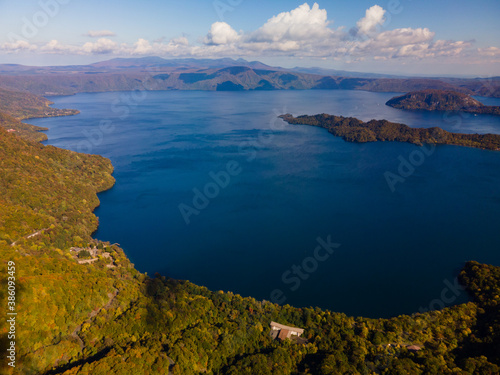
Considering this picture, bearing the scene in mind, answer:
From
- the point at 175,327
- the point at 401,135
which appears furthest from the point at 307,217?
the point at 401,135

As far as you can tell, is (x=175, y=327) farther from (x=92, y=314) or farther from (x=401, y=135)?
(x=401, y=135)

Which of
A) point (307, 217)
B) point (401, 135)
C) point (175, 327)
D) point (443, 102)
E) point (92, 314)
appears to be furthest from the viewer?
point (443, 102)

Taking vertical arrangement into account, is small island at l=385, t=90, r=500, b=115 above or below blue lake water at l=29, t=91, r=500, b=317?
above

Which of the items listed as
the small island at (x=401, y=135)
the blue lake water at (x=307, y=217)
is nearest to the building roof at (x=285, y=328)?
the blue lake water at (x=307, y=217)

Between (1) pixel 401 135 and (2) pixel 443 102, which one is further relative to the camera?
(2) pixel 443 102

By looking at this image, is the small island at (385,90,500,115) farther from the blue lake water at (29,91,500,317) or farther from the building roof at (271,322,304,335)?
the building roof at (271,322,304,335)

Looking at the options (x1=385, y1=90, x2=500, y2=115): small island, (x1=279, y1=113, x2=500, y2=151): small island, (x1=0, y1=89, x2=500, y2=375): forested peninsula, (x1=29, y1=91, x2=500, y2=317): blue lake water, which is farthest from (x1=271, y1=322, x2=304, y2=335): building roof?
(x1=385, y1=90, x2=500, y2=115): small island

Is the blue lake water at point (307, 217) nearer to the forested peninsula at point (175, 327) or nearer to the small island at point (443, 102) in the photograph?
the forested peninsula at point (175, 327)
